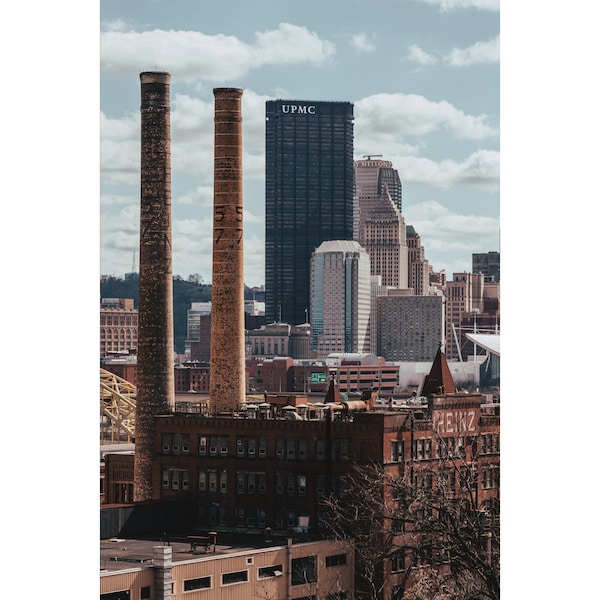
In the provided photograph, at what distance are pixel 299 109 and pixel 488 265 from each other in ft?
90.6

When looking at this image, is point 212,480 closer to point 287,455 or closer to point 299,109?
point 287,455

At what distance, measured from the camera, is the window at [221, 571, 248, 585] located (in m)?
21.7

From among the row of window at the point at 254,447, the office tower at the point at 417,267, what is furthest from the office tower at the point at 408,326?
the row of window at the point at 254,447

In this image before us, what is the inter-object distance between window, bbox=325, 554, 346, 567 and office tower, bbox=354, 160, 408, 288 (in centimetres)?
9728

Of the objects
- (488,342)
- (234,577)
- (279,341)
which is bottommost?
(279,341)

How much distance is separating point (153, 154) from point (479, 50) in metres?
44.3

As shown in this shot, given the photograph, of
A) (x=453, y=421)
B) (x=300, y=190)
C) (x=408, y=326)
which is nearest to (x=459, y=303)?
(x=408, y=326)

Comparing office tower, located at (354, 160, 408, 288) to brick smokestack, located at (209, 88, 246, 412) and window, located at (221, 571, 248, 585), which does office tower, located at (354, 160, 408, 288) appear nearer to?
brick smokestack, located at (209, 88, 246, 412)

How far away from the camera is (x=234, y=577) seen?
21.8 m

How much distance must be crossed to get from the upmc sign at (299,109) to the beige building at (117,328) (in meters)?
41.7

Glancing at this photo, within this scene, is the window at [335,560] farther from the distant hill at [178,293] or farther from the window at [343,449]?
the distant hill at [178,293]

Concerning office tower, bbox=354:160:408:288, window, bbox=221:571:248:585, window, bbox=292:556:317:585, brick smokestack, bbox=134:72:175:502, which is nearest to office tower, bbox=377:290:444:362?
office tower, bbox=354:160:408:288

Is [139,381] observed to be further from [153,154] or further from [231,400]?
[153,154]
